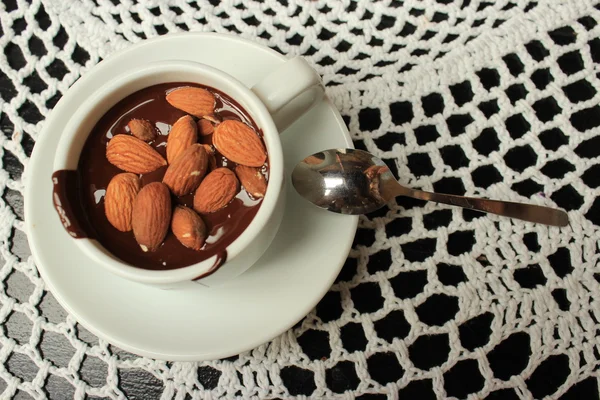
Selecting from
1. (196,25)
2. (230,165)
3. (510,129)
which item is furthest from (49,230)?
(510,129)

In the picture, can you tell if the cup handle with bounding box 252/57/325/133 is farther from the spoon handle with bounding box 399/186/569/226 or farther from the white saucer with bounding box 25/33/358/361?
the spoon handle with bounding box 399/186/569/226

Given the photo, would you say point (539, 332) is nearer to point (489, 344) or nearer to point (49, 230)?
point (489, 344)

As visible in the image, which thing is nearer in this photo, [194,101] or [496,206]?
[194,101]

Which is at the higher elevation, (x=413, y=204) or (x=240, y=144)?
(x=240, y=144)

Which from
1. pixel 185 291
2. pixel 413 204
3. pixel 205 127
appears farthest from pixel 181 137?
pixel 413 204

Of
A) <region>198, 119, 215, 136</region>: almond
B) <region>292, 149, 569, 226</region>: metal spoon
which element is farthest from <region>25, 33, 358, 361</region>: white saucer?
<region>198, 119, 215, 136</region>: almond

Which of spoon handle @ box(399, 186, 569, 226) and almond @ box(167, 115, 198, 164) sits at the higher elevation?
almond @ box(167, 115, 198, 164)

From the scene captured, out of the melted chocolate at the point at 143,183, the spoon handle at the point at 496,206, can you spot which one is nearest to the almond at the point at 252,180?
the melted chocolate at the point at 143,183

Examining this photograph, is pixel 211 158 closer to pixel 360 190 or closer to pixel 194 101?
pixel 194 101
